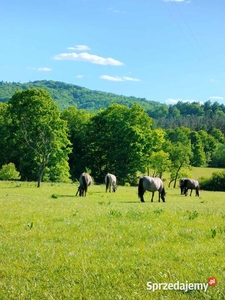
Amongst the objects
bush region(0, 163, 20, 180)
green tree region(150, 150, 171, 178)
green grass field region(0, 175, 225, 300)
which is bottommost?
bush region(0, 163, 20, 180)

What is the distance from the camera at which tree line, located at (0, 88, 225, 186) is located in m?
58.4

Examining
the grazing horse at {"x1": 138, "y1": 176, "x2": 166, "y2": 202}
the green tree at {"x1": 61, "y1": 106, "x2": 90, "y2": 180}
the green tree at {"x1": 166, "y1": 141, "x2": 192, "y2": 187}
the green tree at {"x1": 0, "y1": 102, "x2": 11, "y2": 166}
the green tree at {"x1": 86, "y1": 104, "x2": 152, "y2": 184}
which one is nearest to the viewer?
the grazing horse at {"x1": 138, "y1": 176, "x2": 166, "y2": 202}

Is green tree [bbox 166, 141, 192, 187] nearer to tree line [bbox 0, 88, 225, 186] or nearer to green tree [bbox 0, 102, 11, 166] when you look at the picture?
tree line [bbox 0, 88, 225, 186]

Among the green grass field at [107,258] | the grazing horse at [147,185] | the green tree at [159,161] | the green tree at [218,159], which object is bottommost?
the green grass field at [107,258]

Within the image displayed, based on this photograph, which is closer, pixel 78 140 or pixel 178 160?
pixel 78 140

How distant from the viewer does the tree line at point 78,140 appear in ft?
192

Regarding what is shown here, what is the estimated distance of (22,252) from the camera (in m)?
10.2

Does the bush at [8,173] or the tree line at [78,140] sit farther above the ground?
the tree line at [78,140]

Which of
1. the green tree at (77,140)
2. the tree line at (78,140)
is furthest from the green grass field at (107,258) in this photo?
the green tree at (77,140)

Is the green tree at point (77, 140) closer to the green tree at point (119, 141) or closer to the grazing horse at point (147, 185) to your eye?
the green tree at point (119, 141)

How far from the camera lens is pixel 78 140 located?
81875mm

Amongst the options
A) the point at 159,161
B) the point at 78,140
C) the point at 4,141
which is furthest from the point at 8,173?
the point at 159,161

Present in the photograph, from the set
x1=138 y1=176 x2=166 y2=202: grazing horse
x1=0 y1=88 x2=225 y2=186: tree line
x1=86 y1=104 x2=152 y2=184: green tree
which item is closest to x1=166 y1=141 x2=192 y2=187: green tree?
x1=0 y1=88 x2=225 y2=186: tree line

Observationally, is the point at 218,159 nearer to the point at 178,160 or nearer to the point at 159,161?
the point at 178,160
